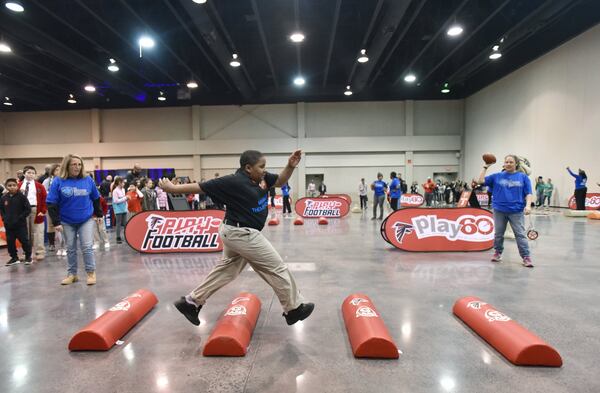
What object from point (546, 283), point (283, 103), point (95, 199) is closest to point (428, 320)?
point (546, 283)

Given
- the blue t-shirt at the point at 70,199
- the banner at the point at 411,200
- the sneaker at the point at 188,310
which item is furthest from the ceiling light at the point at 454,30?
the sneaker at the point at 188,310

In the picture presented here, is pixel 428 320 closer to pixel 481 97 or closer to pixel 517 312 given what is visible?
pixel 517 312

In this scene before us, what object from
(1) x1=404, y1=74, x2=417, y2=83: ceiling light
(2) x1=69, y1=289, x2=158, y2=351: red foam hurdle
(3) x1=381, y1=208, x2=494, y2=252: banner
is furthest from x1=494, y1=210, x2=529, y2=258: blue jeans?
(1) x1=404, y1=74, x2=417, y2=83: ceiling light

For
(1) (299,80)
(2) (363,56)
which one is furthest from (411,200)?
(1) (299,80)

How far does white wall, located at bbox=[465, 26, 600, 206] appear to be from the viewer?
15.2 meters

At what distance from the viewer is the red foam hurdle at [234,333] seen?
2.88 metres

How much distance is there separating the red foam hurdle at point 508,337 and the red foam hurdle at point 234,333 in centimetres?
216

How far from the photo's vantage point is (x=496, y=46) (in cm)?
1571

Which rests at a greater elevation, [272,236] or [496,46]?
[496,46]

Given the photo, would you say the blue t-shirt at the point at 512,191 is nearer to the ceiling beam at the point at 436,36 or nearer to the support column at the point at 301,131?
the ceiling beam at the point at 436,36

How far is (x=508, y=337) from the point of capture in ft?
9.38

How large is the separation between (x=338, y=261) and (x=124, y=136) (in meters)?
24.4

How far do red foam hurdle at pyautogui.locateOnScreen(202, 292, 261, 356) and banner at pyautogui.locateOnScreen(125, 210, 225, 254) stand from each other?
389 cm

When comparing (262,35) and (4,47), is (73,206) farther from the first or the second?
(4,47)
